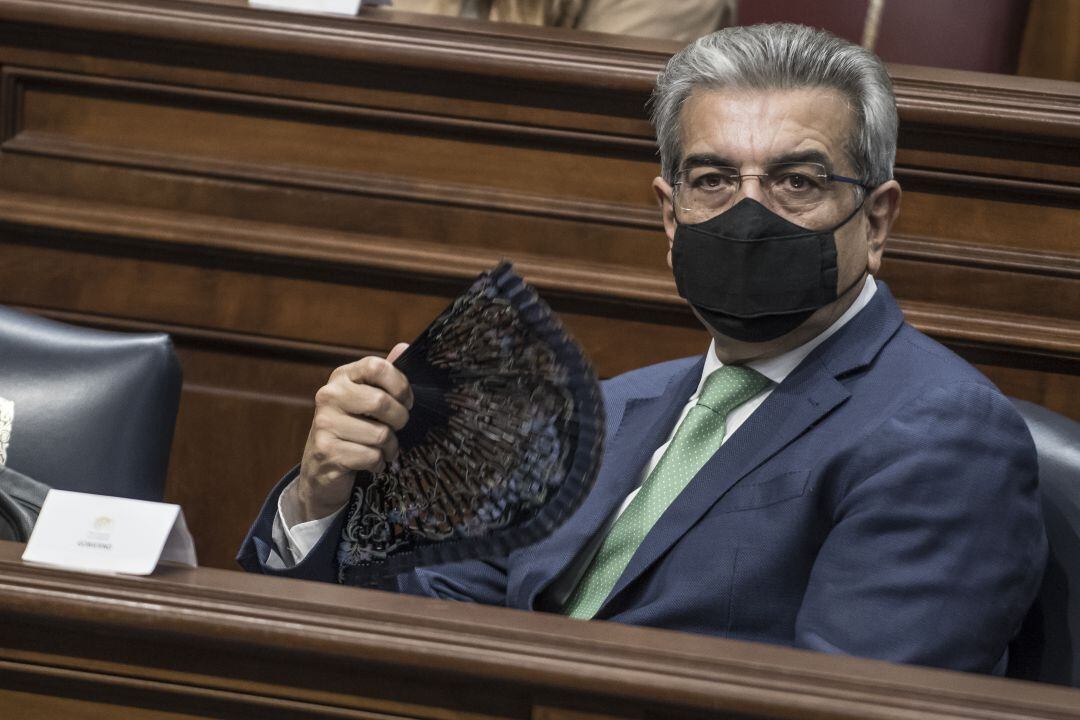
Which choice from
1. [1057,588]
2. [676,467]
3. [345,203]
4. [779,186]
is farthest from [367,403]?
[345,203]

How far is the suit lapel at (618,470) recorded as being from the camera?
1.29 meters

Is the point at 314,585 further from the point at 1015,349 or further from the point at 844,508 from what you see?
the point at 1015,349

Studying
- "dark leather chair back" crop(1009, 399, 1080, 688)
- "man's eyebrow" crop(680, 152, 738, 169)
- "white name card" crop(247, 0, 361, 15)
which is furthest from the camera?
"white name card" crop(247, 0, 361, 15)

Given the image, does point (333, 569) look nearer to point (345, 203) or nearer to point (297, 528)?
point (297, 528)

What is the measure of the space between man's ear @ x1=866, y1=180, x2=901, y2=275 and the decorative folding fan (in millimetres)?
348

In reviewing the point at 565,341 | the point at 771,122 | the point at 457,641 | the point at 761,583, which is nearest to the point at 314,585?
the point at 457,641

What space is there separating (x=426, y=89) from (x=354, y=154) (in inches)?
5.0

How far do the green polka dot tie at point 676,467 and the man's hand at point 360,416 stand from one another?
233mm

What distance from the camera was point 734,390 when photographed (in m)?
1.26

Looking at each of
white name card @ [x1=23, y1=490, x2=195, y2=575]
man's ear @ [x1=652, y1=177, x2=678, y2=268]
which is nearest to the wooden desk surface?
white name card @ [x1=23, y1=490, x2=195, y2=575]

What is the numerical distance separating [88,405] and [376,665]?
0.71 m

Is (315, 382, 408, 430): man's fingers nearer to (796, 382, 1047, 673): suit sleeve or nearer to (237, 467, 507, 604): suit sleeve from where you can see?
(237, 467, 507, 604): suit sleeve

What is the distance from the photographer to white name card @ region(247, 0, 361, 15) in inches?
70.1

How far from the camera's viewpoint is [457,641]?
0.77m
